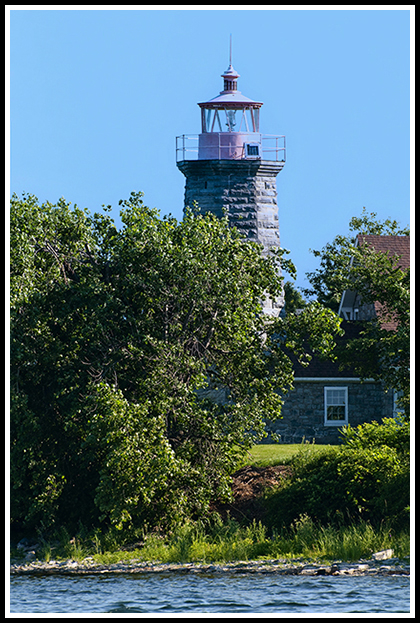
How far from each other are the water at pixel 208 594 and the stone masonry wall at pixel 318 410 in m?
12.3

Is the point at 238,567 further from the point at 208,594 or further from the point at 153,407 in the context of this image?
the point at 153,407

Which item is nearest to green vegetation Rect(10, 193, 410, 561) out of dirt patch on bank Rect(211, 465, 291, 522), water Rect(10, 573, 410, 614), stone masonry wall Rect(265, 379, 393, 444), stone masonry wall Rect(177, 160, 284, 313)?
dirt patch on bank Rect(211, 465, 291, 522)

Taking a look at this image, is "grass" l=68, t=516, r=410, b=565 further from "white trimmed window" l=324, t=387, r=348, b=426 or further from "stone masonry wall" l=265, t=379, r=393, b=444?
"white trimmed window" l=324, t=387, r=348, b=426

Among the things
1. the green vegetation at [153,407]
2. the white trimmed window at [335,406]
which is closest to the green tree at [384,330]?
the green vegetation at [153,407]

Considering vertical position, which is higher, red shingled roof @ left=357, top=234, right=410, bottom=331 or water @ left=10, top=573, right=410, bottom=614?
red shingled roof @ left=357, top=234, right=410, bottom=331

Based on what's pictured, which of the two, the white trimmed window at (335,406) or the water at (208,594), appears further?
the white trimmed window at (335,406)

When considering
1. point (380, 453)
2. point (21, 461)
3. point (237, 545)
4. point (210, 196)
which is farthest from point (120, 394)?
point (210, 196)

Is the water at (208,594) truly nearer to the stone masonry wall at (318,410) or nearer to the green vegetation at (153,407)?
the green vegetation at (153,407)

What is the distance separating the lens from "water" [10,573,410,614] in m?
13.9

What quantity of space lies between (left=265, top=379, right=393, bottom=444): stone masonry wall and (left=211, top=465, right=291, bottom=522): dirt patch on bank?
7004mm

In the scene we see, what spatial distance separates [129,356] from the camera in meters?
19.2

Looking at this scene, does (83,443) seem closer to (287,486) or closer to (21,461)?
(21,461)

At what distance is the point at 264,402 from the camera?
20.4 m

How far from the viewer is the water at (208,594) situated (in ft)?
45.7
